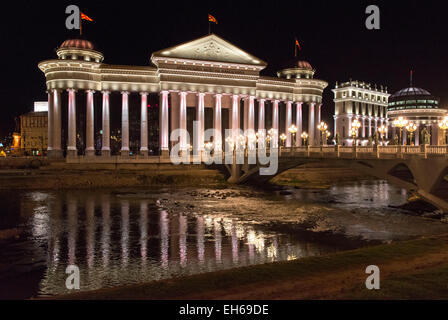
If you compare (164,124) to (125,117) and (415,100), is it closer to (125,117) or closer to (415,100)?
(125,117)

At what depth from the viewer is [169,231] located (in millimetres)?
29938

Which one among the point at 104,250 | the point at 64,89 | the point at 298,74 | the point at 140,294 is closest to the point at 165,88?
the point at 64,89

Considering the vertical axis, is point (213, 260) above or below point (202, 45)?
below

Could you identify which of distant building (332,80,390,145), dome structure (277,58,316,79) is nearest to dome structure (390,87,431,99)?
distant building (332,80,390,145)

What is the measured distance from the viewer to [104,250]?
23969mm

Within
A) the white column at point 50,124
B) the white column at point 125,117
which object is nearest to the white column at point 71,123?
the white column at point 50,124

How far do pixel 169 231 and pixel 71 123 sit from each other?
5674 centimetres

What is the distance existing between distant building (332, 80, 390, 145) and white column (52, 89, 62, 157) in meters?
76.9

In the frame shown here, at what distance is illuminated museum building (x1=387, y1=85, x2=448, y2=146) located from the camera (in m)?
138

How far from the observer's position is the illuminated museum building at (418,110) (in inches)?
5418

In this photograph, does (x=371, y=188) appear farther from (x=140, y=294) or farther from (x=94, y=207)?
(x=140, y=294)
